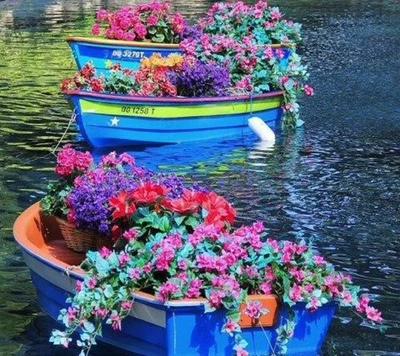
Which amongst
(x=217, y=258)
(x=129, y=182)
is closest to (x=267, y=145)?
(x=129, y=182)

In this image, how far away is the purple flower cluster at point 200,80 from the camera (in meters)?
16.4

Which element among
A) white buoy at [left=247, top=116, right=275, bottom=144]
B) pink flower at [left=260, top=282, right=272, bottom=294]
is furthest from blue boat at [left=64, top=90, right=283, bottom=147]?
pink flower at [left=260, top=282, right=272, bottom=294]

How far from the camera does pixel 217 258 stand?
7.15 m

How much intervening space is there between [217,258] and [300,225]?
506 centimetres

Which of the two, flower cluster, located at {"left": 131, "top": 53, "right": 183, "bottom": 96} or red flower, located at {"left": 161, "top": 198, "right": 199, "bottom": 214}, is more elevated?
red flower, located at {"left": 161, "top": 198, "right": 199, "bottom": 214}

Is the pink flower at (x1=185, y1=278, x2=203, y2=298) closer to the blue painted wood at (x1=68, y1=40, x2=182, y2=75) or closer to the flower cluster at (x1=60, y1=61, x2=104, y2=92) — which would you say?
the flower cluster at (x1=60, y1=61, x2=104, y2=92)

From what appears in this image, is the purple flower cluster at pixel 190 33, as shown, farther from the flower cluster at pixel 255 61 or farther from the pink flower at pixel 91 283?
the pink flower at pixel 91 283

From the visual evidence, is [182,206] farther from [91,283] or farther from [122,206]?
[91,283]

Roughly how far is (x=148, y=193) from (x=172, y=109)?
26.6 ft

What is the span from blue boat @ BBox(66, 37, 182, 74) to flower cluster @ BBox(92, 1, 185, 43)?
0.46m

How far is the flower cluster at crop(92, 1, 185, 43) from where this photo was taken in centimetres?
2097

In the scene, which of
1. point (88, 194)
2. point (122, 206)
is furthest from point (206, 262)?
point (88, 194)

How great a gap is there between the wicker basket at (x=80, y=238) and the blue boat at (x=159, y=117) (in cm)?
651

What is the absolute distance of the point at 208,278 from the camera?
23.2 ft
